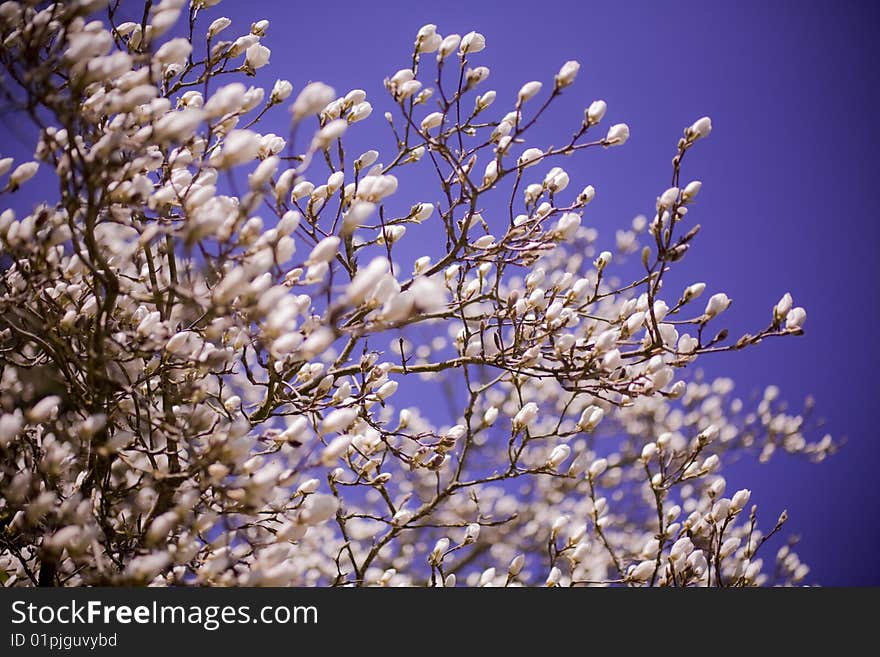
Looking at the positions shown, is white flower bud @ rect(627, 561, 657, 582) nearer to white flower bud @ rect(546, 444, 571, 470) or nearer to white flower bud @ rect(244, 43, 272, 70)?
white flower bud @ rect(546, 444, 571, 470)

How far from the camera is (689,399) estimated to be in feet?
18.2

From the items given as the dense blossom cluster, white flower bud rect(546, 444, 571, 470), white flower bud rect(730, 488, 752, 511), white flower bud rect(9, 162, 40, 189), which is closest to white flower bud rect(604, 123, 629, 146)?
the dense blossom cluster

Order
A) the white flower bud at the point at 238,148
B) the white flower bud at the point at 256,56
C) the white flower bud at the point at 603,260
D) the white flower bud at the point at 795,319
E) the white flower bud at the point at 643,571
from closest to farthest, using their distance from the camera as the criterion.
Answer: the white flower bud at the point at 238,148, the white flower bud at the point at 795,319, the white flower bud at the point at 643,571, the white flower bud at the point at 256,56, the white flower bud at the point at 603,260

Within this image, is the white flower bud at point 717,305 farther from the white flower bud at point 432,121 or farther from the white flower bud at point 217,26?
the white flower bud at point 217,26

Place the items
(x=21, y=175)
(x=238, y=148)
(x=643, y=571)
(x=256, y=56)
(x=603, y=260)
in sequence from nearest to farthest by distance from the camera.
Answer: (x=238, y=148)
(x=21, y=175)
(x=643, y=571)
(x=256, y=56)
(x=603, y=260)

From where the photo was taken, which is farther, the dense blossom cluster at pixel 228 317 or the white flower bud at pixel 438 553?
the white flower bud at pixel 438 553

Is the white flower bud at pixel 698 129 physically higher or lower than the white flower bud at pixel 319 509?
higher

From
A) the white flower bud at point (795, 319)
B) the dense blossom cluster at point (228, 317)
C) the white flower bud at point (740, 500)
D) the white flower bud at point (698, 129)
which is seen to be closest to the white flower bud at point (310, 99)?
the dense blossom cluster at point (228, 317)

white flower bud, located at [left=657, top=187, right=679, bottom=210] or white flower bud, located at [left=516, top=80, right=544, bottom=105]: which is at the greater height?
white flower bud, located at [left=516, top=80, right=544, bottom=105]

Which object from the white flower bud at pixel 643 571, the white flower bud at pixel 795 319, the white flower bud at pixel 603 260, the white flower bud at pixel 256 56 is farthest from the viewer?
the white flower bud at pixel 603 260

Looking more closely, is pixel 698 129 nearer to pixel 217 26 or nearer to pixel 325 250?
pixel 325 250

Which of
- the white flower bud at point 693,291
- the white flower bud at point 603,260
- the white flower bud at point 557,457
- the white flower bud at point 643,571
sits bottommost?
the white flower bud at point 643,571

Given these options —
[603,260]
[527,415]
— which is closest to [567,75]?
[603,260]

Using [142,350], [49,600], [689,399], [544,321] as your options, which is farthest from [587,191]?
[689,399]
